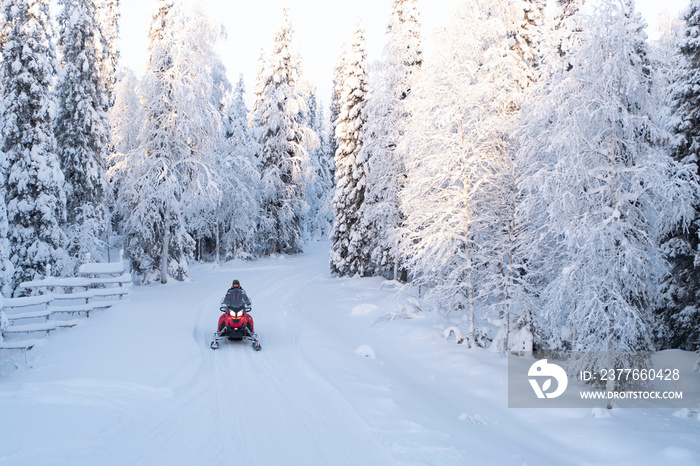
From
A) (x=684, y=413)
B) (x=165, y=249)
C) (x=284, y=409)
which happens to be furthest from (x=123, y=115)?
(x=684, y=413)

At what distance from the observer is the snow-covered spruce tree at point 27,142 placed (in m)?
19.7

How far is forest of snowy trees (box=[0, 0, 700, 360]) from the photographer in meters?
10.6

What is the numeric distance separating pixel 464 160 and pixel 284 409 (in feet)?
31.9

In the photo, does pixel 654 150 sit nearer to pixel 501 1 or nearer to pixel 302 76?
pixel 501 1

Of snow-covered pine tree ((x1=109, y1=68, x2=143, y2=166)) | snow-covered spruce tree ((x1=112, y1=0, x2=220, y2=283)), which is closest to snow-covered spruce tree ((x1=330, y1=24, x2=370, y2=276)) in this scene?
snow-covered spruce tree ((x1=112, y1=0, x2=220, y2=283))

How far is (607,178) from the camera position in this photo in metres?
10.7

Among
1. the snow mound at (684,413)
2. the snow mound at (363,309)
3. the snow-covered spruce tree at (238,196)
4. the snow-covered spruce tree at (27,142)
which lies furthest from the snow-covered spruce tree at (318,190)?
the snow mound at (684,413)

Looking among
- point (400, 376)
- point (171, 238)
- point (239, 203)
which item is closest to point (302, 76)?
point (239, 203)

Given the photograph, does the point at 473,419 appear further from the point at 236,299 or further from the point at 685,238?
the point at 685,238

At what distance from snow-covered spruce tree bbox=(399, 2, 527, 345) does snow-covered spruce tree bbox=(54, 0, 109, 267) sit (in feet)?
59.7

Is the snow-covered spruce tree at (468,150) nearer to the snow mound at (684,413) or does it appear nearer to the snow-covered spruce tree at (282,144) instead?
the snow mound at (684,413)

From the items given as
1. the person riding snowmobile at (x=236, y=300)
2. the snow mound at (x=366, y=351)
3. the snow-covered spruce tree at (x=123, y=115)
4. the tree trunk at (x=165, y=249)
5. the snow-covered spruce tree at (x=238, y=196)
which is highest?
the snow-covered spruce tree at (x=123, y=115)

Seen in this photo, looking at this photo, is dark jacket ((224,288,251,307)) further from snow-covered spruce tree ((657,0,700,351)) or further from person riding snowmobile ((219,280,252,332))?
snow-covered spruce tree ((657,0,700,351))

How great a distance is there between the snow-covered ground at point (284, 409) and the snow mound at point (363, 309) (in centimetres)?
386
